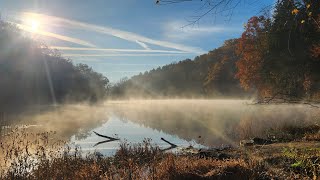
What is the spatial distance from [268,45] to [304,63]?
459 cm

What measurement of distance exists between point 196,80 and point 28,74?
8469cm

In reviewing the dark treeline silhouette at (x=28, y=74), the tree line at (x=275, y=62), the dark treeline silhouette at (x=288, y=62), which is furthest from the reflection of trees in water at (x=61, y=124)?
the dark treeline silhouette at (x=288, y=62)

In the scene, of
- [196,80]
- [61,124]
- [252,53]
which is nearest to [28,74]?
[61,124]

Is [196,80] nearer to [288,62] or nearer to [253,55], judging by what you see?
[253,55]

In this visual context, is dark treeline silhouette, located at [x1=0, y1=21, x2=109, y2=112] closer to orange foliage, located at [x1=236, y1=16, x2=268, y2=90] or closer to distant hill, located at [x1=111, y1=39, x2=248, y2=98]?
orange foliage, located at [x1=236, y1=16, x2=268, y2=90]

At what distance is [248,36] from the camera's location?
189 feet

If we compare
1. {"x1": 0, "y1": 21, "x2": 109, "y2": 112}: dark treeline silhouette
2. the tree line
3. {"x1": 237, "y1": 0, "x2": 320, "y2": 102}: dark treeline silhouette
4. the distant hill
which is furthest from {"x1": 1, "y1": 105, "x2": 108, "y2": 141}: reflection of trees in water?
the distant hill

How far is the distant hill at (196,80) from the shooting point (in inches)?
3969

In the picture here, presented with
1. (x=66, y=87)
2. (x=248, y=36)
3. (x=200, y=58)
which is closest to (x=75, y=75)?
(x=66, y=87)

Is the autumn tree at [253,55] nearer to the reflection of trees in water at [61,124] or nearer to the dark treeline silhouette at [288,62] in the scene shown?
the dark treeline silhouette at [288,62]

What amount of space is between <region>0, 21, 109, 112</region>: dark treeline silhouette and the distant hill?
41.9m

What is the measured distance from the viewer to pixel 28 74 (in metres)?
55.8

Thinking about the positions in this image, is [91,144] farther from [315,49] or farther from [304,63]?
[304,63]

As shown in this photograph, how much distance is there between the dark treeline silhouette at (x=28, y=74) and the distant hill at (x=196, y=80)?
137 feet
